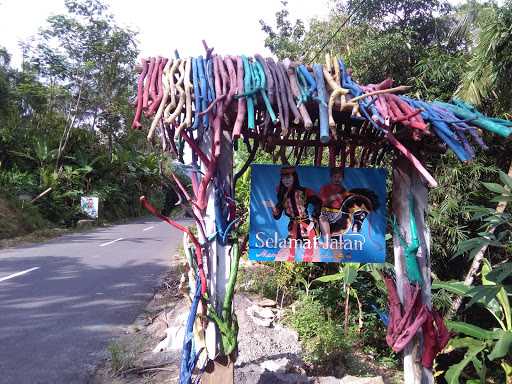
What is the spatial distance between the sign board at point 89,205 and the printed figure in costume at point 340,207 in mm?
18725

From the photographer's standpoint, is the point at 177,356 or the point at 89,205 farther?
the point at 89,205

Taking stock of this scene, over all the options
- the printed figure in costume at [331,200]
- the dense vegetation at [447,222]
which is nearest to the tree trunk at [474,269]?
the dense vegetation at [447,222]

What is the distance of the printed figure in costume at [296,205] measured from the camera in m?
2.59

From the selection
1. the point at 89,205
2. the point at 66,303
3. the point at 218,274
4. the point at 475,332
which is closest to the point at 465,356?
the point at 475,332

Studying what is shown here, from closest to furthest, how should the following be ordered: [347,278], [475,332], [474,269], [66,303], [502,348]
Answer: [502,348]
[475,332]
[347,278]
[474,269]
[66,303]

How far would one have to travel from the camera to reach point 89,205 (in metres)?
19.7

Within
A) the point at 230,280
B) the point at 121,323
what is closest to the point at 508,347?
the point at 230,280

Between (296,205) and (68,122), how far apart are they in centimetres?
2072

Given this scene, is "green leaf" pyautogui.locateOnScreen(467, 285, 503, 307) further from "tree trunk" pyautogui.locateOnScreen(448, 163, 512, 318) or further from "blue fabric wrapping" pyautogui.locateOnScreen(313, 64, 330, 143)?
"tree trunk" pyautogui.locateOnScreen(448, 163, 512, 318)

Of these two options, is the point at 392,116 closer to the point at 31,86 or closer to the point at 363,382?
the point at 363,382

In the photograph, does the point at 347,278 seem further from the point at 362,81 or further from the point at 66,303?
the point at 362,81

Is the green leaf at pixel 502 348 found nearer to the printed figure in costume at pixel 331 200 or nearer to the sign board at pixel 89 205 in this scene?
the printed figure in costume at pixel 331 200

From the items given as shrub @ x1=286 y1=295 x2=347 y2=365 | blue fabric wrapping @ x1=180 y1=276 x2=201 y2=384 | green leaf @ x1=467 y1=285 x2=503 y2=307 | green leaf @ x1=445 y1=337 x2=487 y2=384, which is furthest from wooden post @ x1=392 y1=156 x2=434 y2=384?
shrub @ x1=286 y1=295 x2=347 y2=365

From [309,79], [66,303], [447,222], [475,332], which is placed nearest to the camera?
[309,79]
